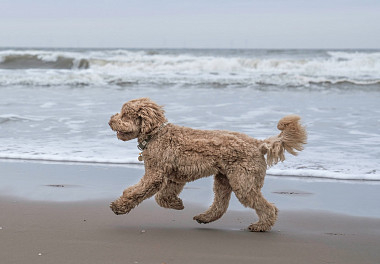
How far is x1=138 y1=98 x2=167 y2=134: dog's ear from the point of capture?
444cm

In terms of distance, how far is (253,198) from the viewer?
438cm

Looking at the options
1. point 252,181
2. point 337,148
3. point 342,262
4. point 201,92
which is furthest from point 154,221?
point 201,92

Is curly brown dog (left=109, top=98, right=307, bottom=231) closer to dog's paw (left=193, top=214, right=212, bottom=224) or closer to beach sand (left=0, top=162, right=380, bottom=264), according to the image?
beach sand (left=0, top=162, right=380, bottom=264)

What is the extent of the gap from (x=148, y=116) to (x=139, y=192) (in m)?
0.63

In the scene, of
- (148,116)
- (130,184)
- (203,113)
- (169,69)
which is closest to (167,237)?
(148,116)

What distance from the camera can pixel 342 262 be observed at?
3.81 meters

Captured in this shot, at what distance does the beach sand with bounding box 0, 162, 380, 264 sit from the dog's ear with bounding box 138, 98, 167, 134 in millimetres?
862

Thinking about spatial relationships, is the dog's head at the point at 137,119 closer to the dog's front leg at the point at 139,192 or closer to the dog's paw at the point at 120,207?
the dog's front leg at the point at 139,192

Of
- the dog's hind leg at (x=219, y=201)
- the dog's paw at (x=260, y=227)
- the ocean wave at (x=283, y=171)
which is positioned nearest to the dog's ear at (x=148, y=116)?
the dog's hind leg at (x=219, y=201)

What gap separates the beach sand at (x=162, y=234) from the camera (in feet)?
12.7

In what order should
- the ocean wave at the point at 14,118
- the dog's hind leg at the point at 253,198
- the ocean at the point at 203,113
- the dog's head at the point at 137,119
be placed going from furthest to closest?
the ocean wave at the point at 14,118
the ocean at the point at 203,113
the dog's head at the point at 137,119
the dog's hind leg at the point at 253,198

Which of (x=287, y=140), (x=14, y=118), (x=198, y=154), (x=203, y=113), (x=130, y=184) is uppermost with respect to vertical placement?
(x=287, y=140)

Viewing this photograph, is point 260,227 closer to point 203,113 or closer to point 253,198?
point 253,198

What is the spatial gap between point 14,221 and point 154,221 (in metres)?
1.20
